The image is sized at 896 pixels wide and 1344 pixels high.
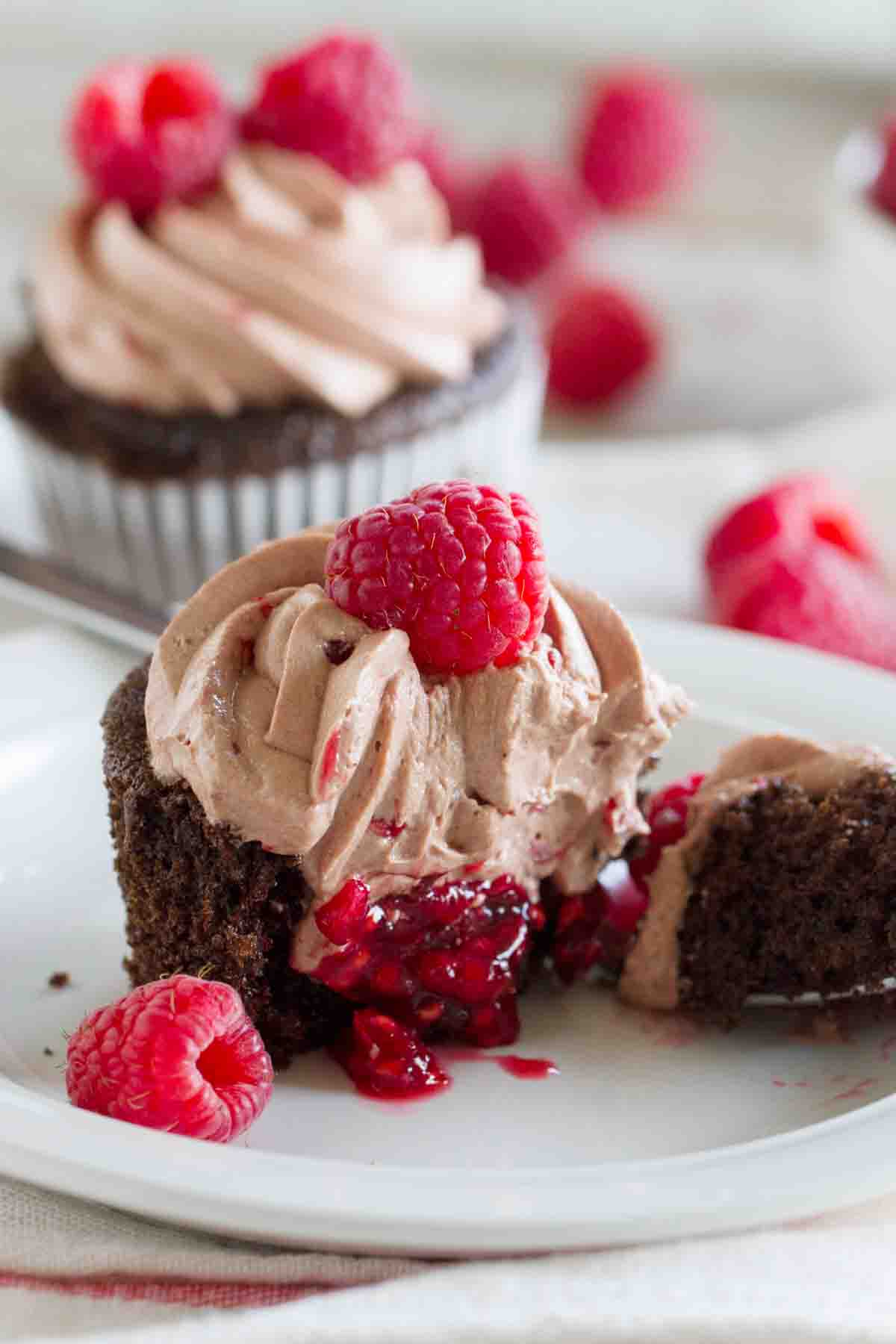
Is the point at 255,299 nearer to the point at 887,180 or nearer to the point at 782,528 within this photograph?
the point at 782,528

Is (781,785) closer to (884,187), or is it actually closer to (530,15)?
(884,187)

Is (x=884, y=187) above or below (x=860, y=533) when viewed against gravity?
above

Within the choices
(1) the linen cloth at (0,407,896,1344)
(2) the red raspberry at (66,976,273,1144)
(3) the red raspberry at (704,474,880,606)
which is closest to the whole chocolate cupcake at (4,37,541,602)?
(3) the red raspberry at (704,474,880,606)

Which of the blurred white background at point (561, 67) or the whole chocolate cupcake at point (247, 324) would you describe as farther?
the blurred white background at point (561, 67)

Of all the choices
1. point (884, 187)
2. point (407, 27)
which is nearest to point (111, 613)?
point (884, 187)

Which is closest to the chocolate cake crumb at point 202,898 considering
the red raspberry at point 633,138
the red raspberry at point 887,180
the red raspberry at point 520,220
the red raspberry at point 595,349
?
the red raspberry at point 595,349

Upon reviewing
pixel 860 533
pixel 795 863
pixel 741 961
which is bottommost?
pixel 860 533

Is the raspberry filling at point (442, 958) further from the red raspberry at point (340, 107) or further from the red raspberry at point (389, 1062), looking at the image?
the red raspberry at point (340, 107)

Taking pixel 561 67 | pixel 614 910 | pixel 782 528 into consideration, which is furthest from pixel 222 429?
pixel 561 67
